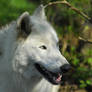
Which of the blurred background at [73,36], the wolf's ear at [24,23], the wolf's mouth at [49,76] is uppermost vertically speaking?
the wolf's ear at [24,23]

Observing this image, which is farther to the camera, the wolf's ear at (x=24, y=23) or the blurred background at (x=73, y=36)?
the blurred background at (x=73, y=36)

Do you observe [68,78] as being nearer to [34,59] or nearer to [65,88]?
[65,88]

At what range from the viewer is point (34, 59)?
16.3 feet

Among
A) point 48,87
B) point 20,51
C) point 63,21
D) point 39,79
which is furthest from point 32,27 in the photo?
point 63,21

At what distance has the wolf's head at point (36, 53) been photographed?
194 inches

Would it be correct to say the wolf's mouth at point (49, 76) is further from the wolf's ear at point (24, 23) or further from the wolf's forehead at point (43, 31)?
the wolf's ear at point (24, 23)

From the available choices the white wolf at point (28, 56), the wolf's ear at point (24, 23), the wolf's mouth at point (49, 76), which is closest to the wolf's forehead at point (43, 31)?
the white wolf at point (28, 56)

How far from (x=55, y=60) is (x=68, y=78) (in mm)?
4013

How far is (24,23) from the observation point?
5.01 meters

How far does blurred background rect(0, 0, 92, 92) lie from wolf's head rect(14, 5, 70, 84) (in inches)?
56.3

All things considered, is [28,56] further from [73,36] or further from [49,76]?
[73,36]

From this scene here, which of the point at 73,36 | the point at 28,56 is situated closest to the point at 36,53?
the point at 28,56

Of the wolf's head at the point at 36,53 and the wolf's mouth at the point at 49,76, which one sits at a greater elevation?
the wolf's head at the point at 36,53

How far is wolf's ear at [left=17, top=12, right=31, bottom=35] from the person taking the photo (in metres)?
4.93
